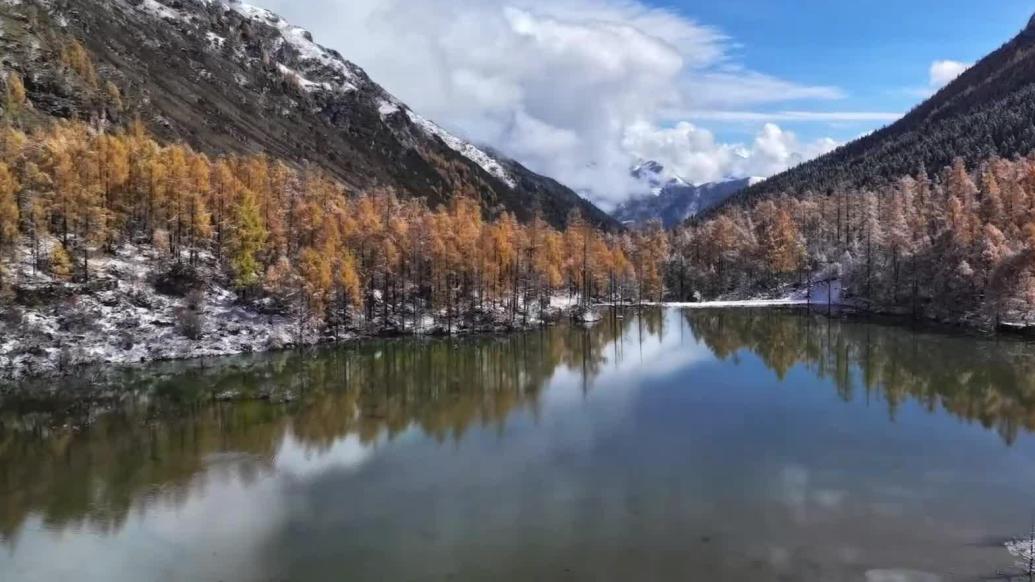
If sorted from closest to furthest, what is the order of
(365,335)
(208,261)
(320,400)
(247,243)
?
(320,400) < (247,243) < (208,261) < (365,335)

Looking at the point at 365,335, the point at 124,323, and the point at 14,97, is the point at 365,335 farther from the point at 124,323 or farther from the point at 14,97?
the point at 14,97

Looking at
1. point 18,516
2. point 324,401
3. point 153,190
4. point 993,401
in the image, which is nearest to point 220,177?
point 153,190

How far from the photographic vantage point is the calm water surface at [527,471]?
1299 inches

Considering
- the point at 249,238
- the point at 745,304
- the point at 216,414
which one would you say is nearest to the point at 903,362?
the point at 745,304

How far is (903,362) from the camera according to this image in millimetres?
81812

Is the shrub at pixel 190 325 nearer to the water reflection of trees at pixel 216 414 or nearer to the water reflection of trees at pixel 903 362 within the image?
the water reflection of trees at pixel 216 414

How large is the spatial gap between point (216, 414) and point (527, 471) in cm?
3346

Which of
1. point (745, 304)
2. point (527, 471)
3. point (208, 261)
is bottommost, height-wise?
point (527, 471)

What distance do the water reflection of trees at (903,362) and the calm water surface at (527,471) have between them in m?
0.52

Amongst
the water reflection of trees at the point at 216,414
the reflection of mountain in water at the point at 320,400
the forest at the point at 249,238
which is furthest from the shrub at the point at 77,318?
the water reflection of trees at the point at 216,414

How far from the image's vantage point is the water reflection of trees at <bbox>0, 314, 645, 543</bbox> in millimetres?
45281

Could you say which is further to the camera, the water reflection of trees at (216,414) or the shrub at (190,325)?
the shrub at (190,325)

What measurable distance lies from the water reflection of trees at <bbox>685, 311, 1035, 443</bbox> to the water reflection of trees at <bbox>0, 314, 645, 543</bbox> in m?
25.3

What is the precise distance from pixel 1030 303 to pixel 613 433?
251 feet
